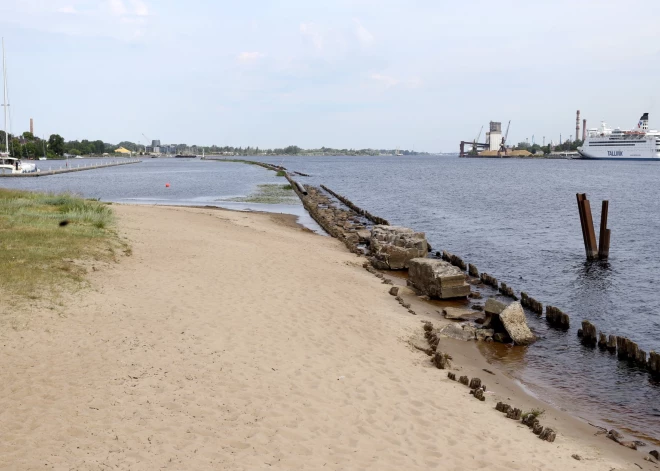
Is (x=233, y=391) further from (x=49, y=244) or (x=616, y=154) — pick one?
(x=616, y=154)

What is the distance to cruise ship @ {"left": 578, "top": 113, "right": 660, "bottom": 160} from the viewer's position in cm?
15250

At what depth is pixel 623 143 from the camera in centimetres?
15888

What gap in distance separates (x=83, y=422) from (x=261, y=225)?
21.9 m

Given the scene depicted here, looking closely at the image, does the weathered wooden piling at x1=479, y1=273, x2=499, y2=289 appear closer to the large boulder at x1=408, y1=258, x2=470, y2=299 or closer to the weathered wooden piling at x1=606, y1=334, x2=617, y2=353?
the large boulder at x1=408, y1=258, x2=470, y2=299

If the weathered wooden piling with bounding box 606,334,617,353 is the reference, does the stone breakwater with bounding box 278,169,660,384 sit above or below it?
above

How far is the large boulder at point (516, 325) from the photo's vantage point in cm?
1349

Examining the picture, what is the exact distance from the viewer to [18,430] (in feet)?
22.0

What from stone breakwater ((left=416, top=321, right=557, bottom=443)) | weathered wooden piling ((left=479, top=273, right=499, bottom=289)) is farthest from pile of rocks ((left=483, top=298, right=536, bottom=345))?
weathered wooden piling ((left=479, top=273, right=499, bottom=289))

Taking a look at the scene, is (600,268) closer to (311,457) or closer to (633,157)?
(311,457)

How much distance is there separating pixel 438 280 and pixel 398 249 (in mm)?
4626

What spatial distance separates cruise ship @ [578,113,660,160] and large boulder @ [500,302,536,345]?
6468 inches

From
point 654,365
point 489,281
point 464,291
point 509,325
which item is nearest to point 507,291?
point 489,281

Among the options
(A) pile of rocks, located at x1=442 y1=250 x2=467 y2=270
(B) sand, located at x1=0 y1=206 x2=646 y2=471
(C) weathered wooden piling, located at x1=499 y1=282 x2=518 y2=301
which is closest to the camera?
(B) sand, located at x1=0 y1=206 x2=646 y2=471

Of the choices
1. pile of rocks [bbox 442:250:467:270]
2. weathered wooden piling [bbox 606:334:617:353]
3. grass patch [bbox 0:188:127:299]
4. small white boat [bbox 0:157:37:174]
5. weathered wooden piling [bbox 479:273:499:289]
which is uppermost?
small white boat [bbox 0:157:37:174]
